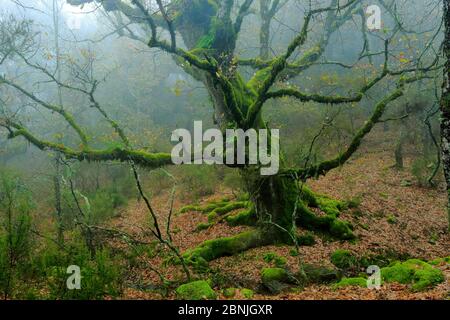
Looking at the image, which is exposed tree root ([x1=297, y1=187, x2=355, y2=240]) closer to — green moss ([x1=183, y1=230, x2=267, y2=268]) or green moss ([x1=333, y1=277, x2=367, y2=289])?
green moss ([x1=183, y1=230, x2=267, y2=268])

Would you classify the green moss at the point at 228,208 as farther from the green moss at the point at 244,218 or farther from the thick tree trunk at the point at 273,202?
the thick tree trunk at the point at 273,202

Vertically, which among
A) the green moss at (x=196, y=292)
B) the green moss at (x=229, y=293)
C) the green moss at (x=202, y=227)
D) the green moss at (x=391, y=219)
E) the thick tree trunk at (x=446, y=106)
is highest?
the thick tree trunk at (x=446, y=106)

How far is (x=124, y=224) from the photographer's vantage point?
1148cm

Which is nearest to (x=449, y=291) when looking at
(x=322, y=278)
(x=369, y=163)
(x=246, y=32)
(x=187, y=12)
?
(x=322, y=278)

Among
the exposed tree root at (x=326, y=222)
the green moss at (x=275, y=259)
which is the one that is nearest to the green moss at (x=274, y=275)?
the green moss at (x=275, y=259)

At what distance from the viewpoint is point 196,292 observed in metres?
5.87

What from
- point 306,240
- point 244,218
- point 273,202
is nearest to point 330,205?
point 306,240

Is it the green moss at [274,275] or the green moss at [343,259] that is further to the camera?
the green moss at [343,259]

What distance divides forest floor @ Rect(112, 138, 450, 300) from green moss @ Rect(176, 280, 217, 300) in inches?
17.1

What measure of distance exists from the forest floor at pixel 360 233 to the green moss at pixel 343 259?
18 cm

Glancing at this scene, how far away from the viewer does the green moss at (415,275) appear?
17.4 ft

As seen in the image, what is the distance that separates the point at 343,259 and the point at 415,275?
2.24m

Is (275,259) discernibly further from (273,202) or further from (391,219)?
(391,219)

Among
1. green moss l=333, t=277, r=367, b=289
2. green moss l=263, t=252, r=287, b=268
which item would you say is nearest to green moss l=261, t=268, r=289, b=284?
green moss l=263, t=252, r=287, b=268
